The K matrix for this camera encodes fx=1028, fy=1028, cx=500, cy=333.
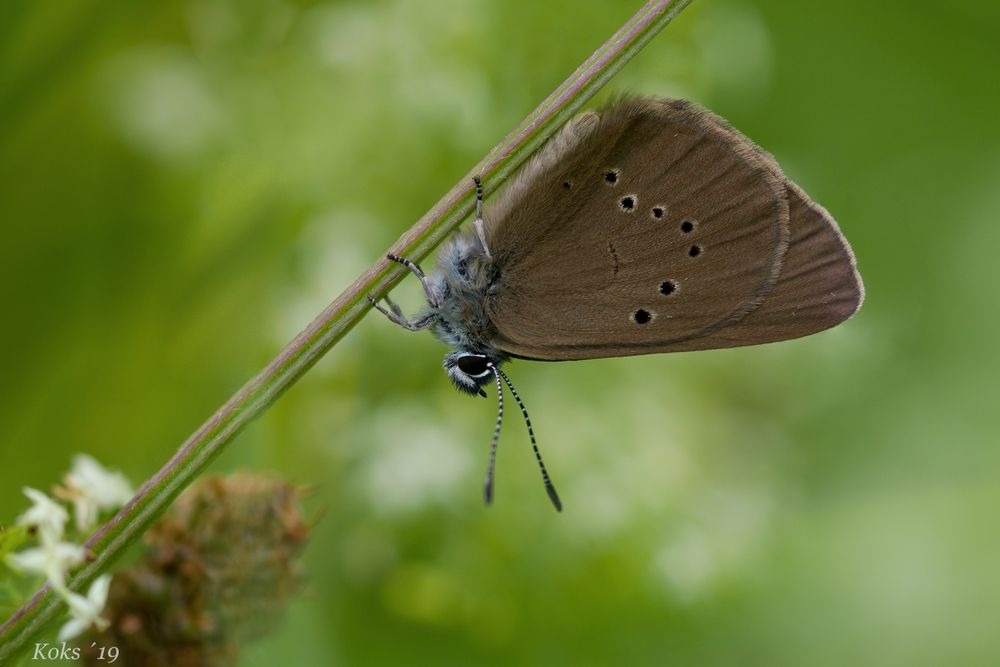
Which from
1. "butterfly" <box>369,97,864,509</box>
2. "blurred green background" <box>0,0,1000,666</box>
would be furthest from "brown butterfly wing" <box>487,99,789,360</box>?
"blurred green background" <box>0,0,1000,666</box>

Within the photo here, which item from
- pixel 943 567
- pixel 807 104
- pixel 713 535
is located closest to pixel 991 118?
pixel 807 104

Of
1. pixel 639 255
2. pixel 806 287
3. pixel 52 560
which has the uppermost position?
pixel 52 560

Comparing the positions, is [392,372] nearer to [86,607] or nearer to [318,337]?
[318,337]

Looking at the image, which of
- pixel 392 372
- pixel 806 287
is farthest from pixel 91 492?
pixel 392 372

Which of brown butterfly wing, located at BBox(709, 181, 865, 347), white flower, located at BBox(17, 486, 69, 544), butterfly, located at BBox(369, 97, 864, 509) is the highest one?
white flower, located at BBox(17, 486, 69, 544)

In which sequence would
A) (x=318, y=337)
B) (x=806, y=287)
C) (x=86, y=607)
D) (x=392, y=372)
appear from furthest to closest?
1. (x=392, y=372)
2. (x=806, y=287)
3. (x=318, y=337)
4. (x=86, y=607)

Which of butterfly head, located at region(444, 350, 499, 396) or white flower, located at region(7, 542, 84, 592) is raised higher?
white flower, located at region(7, 542, 84, 592)

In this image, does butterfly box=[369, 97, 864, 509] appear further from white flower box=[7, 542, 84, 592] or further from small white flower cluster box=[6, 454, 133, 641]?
white flower box=[7, 542, 84, 592]
